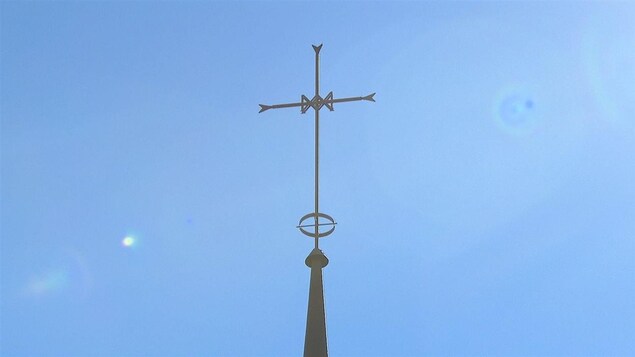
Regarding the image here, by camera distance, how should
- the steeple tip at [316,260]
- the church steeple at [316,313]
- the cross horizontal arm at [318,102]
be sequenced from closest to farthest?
the church steeple at [316,313] < the steeple tip at [316,260] < the cross horizontal arm at [318,102]

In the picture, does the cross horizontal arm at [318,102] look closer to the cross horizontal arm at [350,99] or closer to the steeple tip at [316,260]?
the cross horizontal arm at [350,99]

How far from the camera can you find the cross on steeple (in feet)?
53.4

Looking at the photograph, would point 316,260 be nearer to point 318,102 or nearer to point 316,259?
point 316,259

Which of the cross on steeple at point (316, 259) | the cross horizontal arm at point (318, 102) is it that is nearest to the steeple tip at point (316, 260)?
the cross on steeple at point (316, 259)

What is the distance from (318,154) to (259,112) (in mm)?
3404

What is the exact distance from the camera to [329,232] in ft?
62.7

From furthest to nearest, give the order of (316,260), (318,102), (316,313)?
(318,102), (316,260), (316,313)

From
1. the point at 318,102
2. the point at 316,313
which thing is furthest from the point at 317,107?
the point at 316,313

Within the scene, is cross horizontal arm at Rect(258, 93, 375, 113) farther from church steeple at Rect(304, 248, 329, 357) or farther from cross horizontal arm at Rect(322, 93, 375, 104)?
church steeple at Rect(304, 248, 329, 357)

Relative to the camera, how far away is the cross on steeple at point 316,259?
16281mm

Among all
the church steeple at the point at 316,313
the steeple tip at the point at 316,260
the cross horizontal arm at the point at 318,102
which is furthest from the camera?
the cross horizontal arm at the point at 318,102

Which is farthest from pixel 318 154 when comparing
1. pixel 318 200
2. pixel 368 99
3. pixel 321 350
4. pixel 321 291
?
pixel 321 350

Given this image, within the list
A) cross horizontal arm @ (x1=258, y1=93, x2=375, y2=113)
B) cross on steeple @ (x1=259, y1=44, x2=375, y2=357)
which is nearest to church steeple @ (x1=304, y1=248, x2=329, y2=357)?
cross on steeple @ (x1=259, y1=44, x2=375, y2=357)

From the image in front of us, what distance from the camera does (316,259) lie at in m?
18.3
